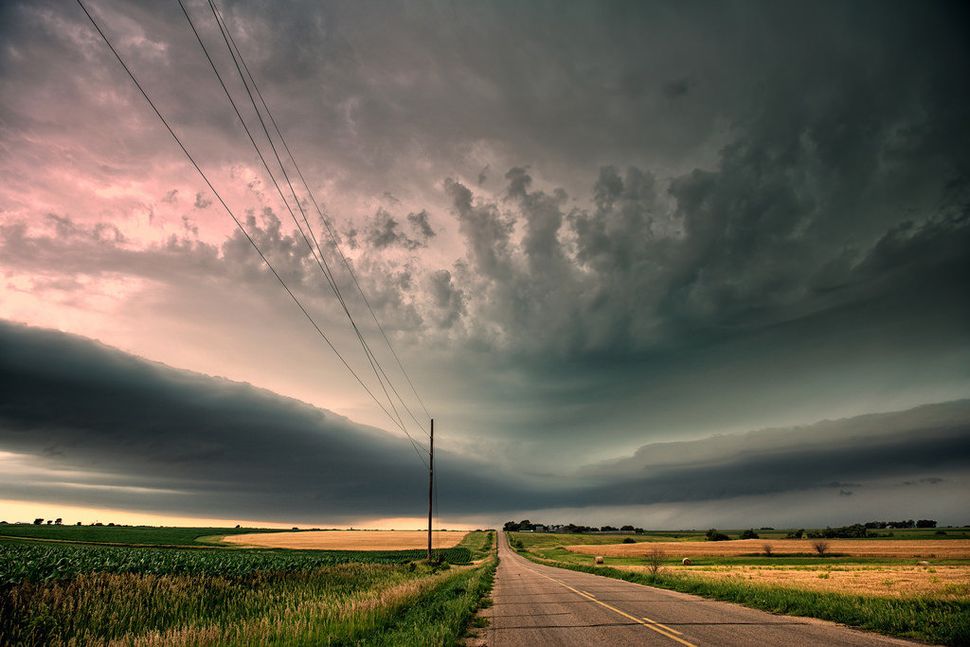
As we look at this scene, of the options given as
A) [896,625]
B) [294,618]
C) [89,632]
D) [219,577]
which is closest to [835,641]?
[896,625]

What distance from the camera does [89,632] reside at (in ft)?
43.6

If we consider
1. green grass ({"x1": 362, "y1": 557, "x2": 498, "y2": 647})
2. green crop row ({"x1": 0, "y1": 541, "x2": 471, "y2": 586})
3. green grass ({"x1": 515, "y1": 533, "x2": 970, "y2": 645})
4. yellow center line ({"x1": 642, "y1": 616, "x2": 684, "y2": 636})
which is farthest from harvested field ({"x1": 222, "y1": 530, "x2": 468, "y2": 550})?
yellow center line ({"x1": 642, "y1": 616, "x2": 684, "y2": 636})

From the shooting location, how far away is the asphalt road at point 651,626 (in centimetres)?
1078

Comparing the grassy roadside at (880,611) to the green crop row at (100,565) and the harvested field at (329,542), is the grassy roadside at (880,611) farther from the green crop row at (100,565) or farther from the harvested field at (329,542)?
the harvested field at (329,542)

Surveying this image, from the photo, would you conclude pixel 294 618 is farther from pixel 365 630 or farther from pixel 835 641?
pixel 835 641

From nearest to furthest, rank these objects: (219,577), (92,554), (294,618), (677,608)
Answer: (294,618) < (677,608) < (219,577) < (92,554)

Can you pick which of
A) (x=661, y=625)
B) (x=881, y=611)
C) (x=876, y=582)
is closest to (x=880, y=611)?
(x=881, y=611)

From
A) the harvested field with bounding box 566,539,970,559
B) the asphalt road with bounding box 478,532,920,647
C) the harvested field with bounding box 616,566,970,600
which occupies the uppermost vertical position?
the asphalt road with bounding box 478,532,920,647

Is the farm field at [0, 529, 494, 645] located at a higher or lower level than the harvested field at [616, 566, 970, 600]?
higher

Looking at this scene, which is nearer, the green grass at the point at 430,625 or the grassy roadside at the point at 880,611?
the green grass at the point at 430,625

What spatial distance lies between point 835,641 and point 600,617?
19.6 ft

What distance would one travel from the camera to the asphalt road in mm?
10781

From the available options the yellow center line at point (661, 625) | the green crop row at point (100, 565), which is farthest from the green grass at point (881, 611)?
the green crop row at point (100, 565)

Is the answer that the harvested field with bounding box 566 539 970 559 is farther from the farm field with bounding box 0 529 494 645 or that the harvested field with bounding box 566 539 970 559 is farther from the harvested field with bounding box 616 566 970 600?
the farm field with bounding box 0 529 494 645
